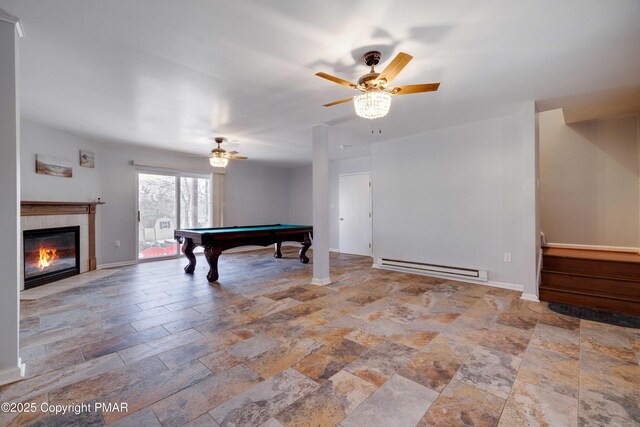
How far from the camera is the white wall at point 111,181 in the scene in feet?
13.8

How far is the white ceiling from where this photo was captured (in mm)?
1769

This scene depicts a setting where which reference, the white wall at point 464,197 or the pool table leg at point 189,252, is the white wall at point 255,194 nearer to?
the pool table leg at point 189,252

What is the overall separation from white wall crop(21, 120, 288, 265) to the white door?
258cm

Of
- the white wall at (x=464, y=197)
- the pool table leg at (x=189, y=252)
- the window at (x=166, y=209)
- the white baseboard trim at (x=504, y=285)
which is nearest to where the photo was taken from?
the white wall at (x=464, y=197)

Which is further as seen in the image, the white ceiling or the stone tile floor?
the white ceiling

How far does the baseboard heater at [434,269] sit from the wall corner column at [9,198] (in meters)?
4.65

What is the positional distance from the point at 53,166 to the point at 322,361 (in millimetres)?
5335

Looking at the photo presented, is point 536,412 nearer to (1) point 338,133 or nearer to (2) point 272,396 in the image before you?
(2) point 272,396

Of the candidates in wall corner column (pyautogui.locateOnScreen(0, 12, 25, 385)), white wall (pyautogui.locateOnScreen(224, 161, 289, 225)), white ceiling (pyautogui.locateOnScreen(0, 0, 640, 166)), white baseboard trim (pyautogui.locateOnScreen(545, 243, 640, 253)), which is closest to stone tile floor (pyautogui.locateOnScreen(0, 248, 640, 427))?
wall corner column (pyautogui.locateOnScreen(0, 12, 25, 385))

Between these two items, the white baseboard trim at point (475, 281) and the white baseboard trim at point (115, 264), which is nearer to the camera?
the white baseboard trim at point (475, 281)

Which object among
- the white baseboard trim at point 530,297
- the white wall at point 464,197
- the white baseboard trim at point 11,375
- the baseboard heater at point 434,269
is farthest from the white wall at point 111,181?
the white baseboard trim at point 530,297

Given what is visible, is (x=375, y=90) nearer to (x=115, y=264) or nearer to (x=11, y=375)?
(x=11, y=375)

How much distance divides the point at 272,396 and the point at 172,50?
2.66 m

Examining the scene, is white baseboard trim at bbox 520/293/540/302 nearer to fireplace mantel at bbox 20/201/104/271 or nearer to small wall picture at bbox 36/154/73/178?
fireplace mantel at bbox 20/201/104/271
